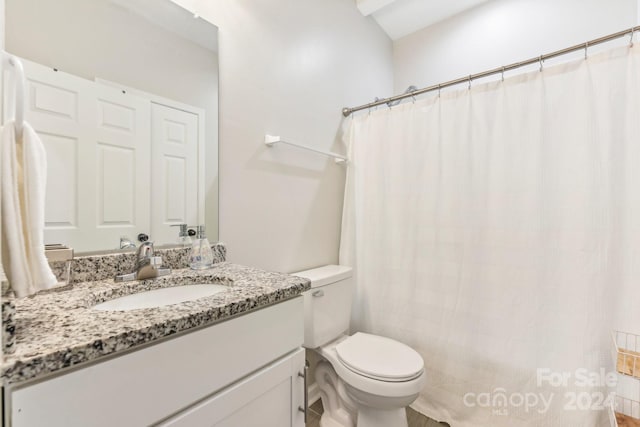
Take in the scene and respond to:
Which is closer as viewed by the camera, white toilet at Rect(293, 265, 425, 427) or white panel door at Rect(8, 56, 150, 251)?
white panel door at Rect(8, 56, 150, 251)

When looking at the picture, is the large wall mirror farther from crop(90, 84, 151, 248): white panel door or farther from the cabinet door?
the cabinet door

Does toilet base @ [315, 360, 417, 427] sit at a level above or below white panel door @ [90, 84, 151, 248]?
below

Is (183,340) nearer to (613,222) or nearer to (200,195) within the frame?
(200,195)

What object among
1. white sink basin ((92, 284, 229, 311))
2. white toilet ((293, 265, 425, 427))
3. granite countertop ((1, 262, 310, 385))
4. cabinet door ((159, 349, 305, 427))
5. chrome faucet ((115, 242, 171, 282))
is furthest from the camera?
white toilet ((293, 265, 425, 427))

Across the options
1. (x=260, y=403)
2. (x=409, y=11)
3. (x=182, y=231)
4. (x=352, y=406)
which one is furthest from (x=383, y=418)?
(x=409, y=11)

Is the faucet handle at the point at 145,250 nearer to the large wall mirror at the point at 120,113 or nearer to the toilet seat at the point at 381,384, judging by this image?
the large wall mirror at the point at 120,113

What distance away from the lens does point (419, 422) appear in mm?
1510

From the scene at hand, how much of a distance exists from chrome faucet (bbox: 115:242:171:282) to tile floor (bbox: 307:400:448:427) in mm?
1199

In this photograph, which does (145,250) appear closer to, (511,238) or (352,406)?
(352,406)

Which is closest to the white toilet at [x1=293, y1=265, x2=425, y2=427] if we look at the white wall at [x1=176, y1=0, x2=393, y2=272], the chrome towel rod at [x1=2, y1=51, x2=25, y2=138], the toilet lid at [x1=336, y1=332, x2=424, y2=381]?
the toilet lid at [x1=336, y1=332, x2=424, y2=381]

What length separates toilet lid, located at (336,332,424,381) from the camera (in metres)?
1.20

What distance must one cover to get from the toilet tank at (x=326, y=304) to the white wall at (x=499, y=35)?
183 centimetres

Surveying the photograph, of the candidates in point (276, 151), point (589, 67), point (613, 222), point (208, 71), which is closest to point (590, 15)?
point (589, 67)

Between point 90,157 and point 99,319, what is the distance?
0.59 m
